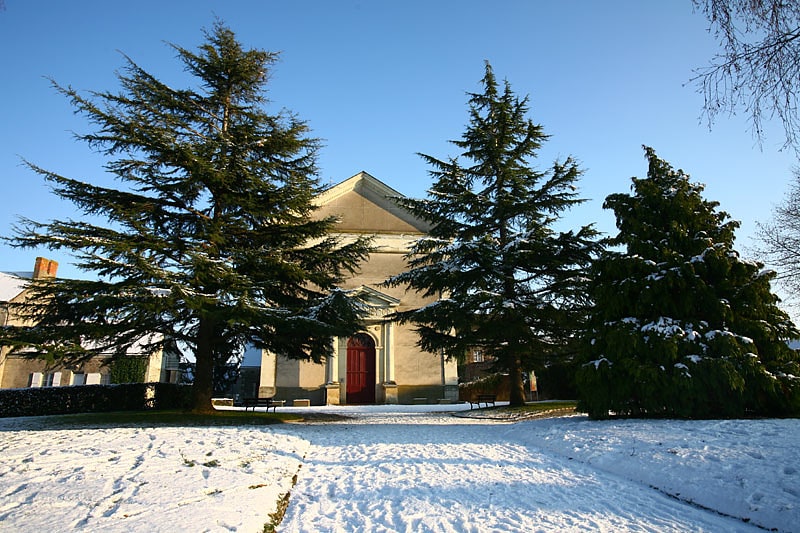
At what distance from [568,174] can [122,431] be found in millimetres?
13512

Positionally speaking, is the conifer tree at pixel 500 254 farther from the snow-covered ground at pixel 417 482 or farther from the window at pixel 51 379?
the window at pixel 51 379

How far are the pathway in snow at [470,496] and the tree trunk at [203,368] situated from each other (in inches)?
240

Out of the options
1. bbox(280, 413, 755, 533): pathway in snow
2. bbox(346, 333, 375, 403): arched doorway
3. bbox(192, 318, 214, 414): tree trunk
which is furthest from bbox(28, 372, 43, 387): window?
bbox(280, 413, 755, 533): pathway in snow

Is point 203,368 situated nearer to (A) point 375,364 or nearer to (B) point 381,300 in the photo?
(A) point 375,364

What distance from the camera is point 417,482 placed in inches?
217

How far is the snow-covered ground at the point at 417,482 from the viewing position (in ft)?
13.8

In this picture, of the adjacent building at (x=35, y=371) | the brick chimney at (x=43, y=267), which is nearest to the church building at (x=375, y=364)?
the adjacent building at (x=35, y=371)

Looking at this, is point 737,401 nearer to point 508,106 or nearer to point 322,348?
point 322,348

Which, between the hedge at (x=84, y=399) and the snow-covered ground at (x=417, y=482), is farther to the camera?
the hedge at (x=84, y=399)

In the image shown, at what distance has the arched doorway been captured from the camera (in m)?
21.8

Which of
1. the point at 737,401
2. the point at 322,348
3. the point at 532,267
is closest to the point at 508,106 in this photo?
the point at 532,267

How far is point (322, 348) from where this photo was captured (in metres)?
13.6

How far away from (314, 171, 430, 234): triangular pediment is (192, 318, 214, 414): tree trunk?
12443 mm

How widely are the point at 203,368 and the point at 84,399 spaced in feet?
21.4
